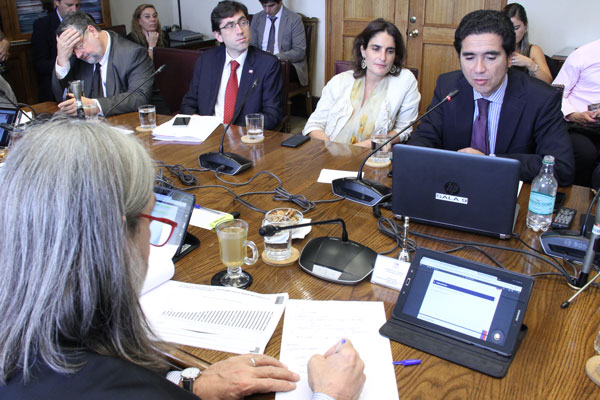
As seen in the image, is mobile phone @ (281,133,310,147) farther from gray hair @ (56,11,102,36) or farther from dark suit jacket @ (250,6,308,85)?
dark suit jacket @ (250,6,308,85)

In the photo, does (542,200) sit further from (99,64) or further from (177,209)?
(99,64)

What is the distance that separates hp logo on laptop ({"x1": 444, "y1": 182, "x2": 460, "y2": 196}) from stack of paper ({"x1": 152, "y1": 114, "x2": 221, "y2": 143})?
51.1 inches

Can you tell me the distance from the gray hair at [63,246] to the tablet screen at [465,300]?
0.60m

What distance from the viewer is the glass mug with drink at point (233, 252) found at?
1245mm

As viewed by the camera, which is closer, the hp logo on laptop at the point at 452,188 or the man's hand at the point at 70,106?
the hp logo on laptop at the point at 452,188

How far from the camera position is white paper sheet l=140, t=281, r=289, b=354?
3.50 feet

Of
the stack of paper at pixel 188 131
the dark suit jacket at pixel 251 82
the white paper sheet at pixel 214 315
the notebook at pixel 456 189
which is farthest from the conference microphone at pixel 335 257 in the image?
the dark suit jacket at pixel 251 82

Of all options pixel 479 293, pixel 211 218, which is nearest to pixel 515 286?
pixel 479 293

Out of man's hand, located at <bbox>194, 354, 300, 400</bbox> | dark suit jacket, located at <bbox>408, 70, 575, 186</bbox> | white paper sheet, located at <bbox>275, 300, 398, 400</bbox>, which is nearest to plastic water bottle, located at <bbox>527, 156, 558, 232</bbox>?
dark suit jacket, located at <bbox>408, 70, 575, 186</bbox>

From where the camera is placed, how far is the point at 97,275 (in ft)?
2.43

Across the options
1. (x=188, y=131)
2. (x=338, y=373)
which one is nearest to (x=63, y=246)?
(x=338, y=373)

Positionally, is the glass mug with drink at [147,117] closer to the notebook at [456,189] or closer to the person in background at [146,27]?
the notebook at [456,189]

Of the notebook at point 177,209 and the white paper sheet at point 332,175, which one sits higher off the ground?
the notebook at point 177,209

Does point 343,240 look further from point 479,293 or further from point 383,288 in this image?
point 479,293
